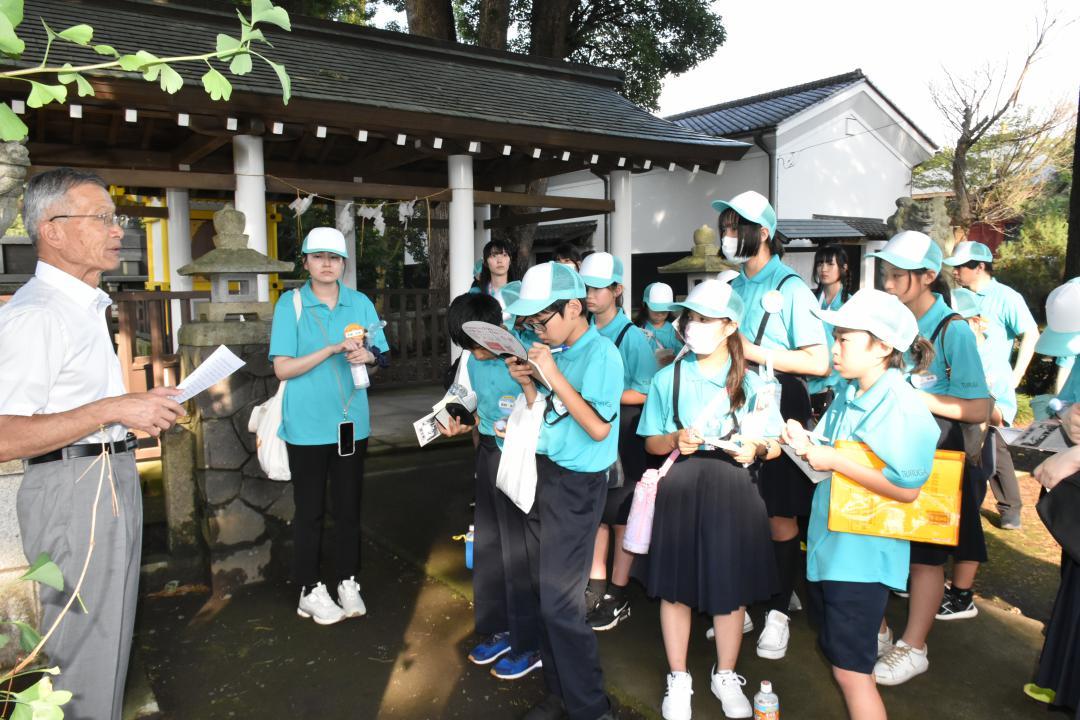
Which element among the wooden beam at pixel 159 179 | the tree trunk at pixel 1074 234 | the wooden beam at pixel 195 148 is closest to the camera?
the tree trunk at pixel 1074 234

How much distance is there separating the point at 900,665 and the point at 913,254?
5.84ft

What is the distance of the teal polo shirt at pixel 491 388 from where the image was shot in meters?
3.38

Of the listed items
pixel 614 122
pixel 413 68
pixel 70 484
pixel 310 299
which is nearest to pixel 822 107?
pixel 614 122

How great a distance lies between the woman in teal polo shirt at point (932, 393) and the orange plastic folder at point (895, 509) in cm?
60

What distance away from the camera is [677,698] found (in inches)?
114

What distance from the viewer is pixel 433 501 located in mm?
5926

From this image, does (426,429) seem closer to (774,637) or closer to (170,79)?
(774,637)

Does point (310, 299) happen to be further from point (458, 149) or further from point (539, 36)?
point (539, 36)

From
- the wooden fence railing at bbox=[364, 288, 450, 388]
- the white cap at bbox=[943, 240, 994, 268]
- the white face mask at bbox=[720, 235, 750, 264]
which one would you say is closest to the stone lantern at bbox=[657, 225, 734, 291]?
the white cap at bbox=[943, 240, 994, 268]

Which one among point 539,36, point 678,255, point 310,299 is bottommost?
point 310,299

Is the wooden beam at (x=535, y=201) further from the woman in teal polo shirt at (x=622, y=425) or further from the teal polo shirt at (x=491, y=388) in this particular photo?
the teal polo shirt at (x=491, y=388)

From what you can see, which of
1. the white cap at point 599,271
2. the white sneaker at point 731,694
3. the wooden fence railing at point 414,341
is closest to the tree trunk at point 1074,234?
the white cap at point 599,271

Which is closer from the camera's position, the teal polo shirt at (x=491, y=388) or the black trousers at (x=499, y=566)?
the black trousers at (x=499, y=566)

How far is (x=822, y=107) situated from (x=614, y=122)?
33.8 ft
